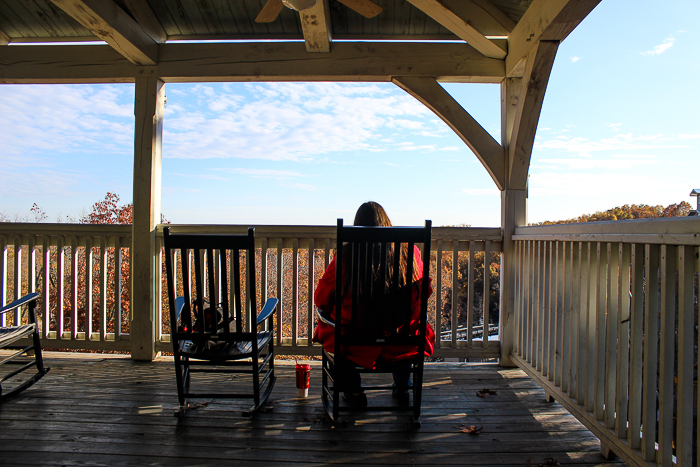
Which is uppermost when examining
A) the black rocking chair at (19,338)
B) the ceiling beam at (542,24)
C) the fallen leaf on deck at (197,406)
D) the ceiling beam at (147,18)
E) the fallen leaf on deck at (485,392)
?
the ceiling beam at (147,18)

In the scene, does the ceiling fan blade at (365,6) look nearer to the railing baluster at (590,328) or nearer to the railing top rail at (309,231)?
the railing top rail at (309,231)

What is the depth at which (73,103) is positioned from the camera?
974 inches

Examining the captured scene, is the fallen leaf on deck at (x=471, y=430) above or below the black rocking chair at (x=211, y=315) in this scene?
below

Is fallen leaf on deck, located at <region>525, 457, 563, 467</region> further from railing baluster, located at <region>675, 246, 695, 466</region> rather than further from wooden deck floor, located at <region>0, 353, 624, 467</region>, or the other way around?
railing baluster, located at <region>675, 246, 695, 466</region>

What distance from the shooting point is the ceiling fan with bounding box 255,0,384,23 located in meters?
2.18

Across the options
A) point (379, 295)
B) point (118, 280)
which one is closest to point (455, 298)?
point (379, 295)

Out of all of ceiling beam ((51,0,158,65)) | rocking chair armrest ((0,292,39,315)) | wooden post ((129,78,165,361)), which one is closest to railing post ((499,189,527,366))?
wooden post ((129,78,165,361))

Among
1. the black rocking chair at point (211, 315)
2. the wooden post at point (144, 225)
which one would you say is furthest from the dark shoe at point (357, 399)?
the wooden post at point (144, 225)

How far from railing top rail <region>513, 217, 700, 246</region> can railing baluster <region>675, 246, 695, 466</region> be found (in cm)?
6

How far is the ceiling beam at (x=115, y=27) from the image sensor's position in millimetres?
2443

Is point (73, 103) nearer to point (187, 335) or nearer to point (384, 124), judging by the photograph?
point (384, 124)

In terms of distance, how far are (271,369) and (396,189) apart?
120ft

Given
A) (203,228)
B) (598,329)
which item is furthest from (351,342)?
(203,228)

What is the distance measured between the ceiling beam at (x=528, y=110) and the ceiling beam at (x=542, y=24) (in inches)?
3.0
